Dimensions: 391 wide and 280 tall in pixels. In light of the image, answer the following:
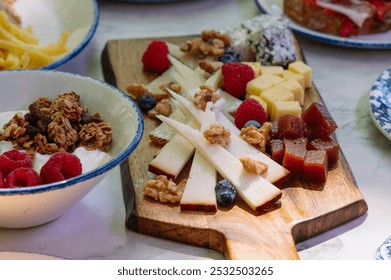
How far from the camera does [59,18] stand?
6.99ft

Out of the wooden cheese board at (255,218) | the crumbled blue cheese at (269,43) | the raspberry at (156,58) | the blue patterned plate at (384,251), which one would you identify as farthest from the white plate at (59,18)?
the blue patterned plate at (384,251)

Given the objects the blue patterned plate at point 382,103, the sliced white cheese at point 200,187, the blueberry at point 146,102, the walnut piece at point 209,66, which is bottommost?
the blueberry at point 146,102

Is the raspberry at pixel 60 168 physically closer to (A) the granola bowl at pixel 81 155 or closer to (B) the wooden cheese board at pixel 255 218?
(A) the granola bowl at pixel 81 155

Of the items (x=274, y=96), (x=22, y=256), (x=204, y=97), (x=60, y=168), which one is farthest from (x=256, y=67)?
(x=22, y=256)

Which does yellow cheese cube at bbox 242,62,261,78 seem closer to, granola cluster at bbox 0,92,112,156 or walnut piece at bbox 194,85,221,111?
walnut piece at bbox 194,85,221,111

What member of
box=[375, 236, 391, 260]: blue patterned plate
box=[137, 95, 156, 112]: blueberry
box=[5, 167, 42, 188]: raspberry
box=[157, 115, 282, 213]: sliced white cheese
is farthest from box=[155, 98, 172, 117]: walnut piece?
box=[375, 236, 391, 260]: blue patterned plate

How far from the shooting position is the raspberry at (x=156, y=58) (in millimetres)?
1879

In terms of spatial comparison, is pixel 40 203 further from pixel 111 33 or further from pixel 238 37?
pixel 111 33

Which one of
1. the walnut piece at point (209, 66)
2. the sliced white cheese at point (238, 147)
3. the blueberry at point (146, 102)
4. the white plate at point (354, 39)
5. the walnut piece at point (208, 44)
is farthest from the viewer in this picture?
the white plate at point (354, 39)

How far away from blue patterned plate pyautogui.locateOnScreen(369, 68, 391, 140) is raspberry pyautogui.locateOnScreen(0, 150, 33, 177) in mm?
814

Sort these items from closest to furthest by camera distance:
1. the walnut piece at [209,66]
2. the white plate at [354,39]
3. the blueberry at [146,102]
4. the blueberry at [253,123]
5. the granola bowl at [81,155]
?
1. the granola bowl at [81,155]
2. the blueberry at [253,123]
3. the blueberry at [146,102]
4. the walnut piece at [209,66]
5. the white plate at [354,39]

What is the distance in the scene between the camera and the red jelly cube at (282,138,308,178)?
1465 millimetres

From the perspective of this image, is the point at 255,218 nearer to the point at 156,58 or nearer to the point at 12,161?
the point at 12,161

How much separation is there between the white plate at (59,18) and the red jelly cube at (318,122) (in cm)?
70
